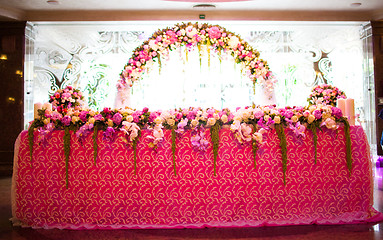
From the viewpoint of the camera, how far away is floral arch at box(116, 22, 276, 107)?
17.7ft

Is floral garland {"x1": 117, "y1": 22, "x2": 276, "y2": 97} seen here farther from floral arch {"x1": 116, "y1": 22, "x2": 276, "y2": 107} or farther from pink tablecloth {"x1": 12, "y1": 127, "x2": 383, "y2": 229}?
pink tablecloth {"x1": 12, "y1": 127, "x2": 383, "y2": 229}

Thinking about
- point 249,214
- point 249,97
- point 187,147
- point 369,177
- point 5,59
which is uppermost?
point 5,59

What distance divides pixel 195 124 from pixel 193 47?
8.23 feet

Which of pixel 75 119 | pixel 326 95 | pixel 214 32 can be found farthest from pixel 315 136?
pixel 326 95

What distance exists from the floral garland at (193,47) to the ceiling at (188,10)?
91.9 inches

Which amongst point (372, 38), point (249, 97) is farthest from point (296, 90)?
point (372, 38)

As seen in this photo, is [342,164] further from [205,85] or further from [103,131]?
[205,85]

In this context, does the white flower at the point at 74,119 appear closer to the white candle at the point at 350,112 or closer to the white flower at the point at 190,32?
the white flower at the point at 190,32

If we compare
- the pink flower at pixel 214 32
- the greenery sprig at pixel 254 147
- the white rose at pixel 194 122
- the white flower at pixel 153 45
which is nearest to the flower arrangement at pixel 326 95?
the pink flower at pixel 214 32

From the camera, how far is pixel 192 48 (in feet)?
18.1

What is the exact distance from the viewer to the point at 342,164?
11.3 ft

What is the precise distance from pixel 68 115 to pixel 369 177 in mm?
3095

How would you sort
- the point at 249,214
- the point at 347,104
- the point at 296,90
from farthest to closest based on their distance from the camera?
the point at 296,90 → the point at 347,104 → the point at 249,214

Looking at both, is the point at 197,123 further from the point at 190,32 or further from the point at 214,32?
the point at 214,32
